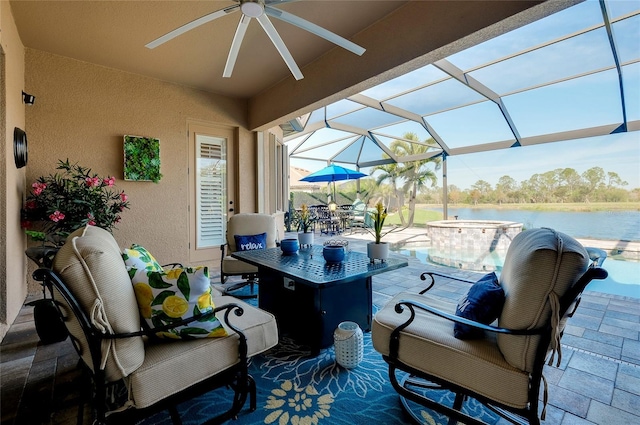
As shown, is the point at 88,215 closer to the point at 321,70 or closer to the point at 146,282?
the point at 146,282

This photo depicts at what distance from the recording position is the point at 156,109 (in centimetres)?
444

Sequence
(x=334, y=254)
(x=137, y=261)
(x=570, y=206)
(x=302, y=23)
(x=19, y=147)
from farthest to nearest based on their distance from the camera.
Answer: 1. (x=570, y=206)
2. (x=19, y=147)
3. (x=334, y=254)
4. (x=302, y=23)
5. (x=137, y=261)

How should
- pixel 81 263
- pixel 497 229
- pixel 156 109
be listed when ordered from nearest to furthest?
pixel 81 263, pixel 156 109, pixel 497 229

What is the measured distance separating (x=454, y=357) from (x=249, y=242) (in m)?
2.75

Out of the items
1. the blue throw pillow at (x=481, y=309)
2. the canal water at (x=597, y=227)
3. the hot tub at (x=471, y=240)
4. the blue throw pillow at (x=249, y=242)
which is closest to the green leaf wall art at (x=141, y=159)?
the blue throw pillow at (x=249, y=242)

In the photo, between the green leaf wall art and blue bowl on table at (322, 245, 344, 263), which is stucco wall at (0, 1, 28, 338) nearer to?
the green leaf wall art

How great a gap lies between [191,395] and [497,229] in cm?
715

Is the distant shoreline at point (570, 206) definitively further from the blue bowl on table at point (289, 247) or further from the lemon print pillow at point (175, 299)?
the lemon print pillow at point (175, 299)

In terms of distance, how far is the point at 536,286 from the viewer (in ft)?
3.66

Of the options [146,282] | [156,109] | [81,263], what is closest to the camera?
[81,263]

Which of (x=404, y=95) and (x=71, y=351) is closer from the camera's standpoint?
(x=71, y=351)

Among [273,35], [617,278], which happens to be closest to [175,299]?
[273,35]

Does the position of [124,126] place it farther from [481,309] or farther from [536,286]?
[536,286]

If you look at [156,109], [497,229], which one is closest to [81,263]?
[156,109]
